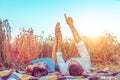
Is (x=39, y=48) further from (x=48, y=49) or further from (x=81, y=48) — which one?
(x=81, y=48)

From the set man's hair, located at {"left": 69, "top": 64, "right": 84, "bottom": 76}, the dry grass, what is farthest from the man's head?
the dry grass

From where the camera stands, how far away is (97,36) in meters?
2.31

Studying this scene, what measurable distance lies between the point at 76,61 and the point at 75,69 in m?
0.10

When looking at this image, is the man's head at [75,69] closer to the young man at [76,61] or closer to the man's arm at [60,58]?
the young man at [76,61]

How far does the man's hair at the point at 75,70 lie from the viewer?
180cm

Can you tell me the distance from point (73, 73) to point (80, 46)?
238mm

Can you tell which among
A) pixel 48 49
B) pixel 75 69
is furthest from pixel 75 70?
pixel 48 49

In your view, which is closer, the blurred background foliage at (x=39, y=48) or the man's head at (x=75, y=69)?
the man's head at (x=75, y=69)

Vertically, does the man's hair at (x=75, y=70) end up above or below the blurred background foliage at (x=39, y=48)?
below

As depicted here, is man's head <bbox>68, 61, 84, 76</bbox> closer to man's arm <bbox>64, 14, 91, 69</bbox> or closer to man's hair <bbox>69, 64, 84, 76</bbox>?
man's hair <bbox>69, 64, 84, 76</bbox>

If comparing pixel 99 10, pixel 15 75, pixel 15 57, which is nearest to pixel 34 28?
pixel 15 57

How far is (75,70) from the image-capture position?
1.80m

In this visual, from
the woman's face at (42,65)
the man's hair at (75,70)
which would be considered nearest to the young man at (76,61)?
the man's hair at (75,70)

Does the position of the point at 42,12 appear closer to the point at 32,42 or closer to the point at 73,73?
the point at 32,42
